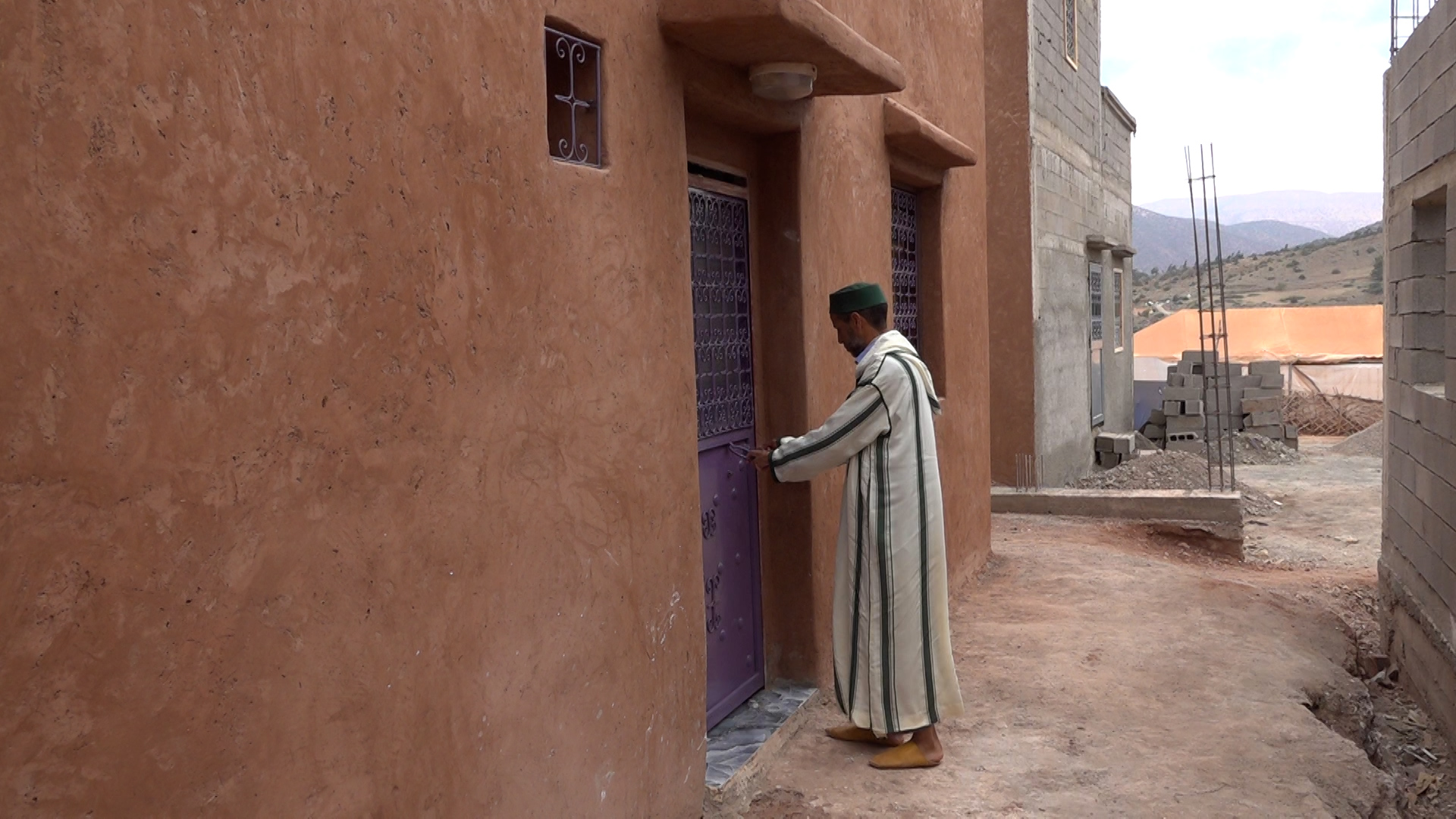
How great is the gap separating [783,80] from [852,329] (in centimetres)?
90

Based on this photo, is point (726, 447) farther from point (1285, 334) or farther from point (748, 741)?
point (1285, 334)

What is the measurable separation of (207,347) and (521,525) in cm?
105

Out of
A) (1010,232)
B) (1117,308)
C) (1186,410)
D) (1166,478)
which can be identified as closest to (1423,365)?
(1010,232)

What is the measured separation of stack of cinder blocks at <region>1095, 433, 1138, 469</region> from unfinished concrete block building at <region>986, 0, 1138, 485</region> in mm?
157

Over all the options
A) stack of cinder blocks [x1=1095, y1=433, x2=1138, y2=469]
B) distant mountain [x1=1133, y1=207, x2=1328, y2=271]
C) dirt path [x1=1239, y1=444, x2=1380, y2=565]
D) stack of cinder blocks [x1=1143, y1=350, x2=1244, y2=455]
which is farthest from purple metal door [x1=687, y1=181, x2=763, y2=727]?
distant mountain [x1=1133, y1=207, x2=1328, y2=271]

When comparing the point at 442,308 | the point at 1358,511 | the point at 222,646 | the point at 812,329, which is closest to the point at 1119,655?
the point at 812,329

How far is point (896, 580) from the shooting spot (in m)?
4.19

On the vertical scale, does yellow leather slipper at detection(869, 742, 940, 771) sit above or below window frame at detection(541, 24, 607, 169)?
below

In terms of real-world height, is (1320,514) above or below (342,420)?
below

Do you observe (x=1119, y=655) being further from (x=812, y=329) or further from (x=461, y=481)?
(x=461, y=481)

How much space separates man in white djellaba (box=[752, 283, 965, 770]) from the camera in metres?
4.13

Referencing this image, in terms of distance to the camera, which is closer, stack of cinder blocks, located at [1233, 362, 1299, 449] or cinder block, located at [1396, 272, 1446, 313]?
cinder block, located at [1396, 272, 1446, 313]

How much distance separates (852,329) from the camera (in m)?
4.27

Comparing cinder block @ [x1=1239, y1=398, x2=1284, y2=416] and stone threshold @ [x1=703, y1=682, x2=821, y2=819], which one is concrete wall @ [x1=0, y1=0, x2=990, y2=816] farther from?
cinder block @ [x1=1239, y1=398, x2=1284, y2=416]
